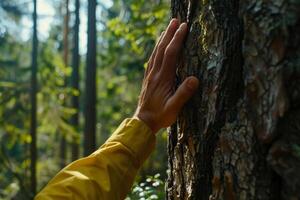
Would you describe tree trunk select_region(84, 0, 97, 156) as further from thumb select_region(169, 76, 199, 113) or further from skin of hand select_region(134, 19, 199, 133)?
thumb select_region(169, 76, 199, 113)

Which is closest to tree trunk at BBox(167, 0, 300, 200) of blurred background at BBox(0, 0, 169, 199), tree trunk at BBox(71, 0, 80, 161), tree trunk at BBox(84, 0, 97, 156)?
blurred background at BBox(0, 0, 169, 199)

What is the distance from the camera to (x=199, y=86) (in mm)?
1979

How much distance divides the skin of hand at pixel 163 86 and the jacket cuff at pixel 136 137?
0.03 m

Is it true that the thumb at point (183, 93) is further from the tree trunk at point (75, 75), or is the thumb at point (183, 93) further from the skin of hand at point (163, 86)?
the tree trunk at point (75, 75)

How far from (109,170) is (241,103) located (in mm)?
667

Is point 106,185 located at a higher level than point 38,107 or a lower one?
higher

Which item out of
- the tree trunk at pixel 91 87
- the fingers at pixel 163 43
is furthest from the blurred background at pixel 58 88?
the fingers at pixel 163 43

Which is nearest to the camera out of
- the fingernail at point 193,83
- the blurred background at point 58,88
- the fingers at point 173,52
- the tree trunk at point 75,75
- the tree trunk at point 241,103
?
the tree trunk at point 241,103

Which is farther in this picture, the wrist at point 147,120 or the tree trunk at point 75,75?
the tree trunk at point 75,75

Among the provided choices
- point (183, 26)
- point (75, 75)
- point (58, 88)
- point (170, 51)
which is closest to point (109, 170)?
point (170, 51)

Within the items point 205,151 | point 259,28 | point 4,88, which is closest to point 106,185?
point 205,151

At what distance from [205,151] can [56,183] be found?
24.7 inches

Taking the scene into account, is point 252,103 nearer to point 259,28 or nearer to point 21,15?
point 259,28

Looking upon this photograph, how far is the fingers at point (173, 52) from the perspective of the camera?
211 cm
